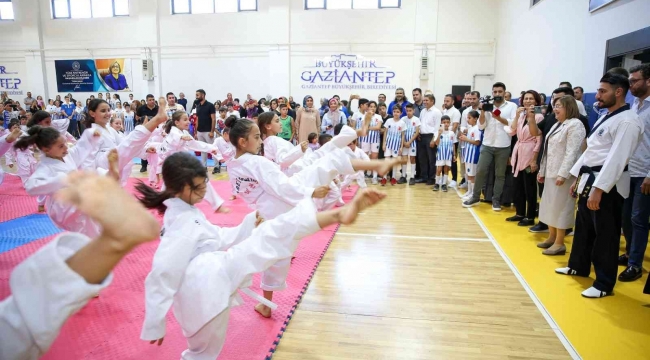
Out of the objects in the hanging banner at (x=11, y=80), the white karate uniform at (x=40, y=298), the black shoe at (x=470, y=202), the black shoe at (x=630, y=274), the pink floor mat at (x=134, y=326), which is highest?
the hanging banner at (x=11, y=80)

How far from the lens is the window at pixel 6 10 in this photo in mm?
15859

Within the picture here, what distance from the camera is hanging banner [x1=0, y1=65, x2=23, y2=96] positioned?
637 inches

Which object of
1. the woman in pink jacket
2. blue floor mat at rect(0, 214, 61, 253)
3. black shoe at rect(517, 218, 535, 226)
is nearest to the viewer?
blue floor mat at rect(0, 214, 61, 253)

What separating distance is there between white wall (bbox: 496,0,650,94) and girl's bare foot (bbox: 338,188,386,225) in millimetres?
5702

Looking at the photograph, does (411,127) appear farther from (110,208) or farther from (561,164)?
(110,208)

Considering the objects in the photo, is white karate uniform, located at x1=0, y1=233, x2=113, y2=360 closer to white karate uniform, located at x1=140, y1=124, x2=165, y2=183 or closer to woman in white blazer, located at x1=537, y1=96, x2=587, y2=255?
woman in white blazer, located at x1=537, y1=96, x2=587, y2=255

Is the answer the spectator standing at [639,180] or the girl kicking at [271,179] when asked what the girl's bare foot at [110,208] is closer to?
the girl kicking at [271,179]

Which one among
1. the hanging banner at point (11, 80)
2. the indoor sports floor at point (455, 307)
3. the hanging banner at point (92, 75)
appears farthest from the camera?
the hanging banner at point (11, 80)

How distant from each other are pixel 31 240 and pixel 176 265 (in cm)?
375

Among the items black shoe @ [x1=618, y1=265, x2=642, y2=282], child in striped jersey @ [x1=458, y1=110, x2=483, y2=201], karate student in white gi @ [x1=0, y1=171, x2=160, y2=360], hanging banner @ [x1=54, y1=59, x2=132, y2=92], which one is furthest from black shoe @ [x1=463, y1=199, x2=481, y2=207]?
hanging banner @ [x1=54, y1=59, x2=132, y2=92]

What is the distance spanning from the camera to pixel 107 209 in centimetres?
83

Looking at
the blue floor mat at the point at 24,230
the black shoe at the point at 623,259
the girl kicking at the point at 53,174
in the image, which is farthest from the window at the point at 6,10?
the black shoe at the point at 623,259

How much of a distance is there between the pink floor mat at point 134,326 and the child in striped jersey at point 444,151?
4.49 m

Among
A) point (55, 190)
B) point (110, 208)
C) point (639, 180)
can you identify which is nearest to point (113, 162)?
point (55, 190)
